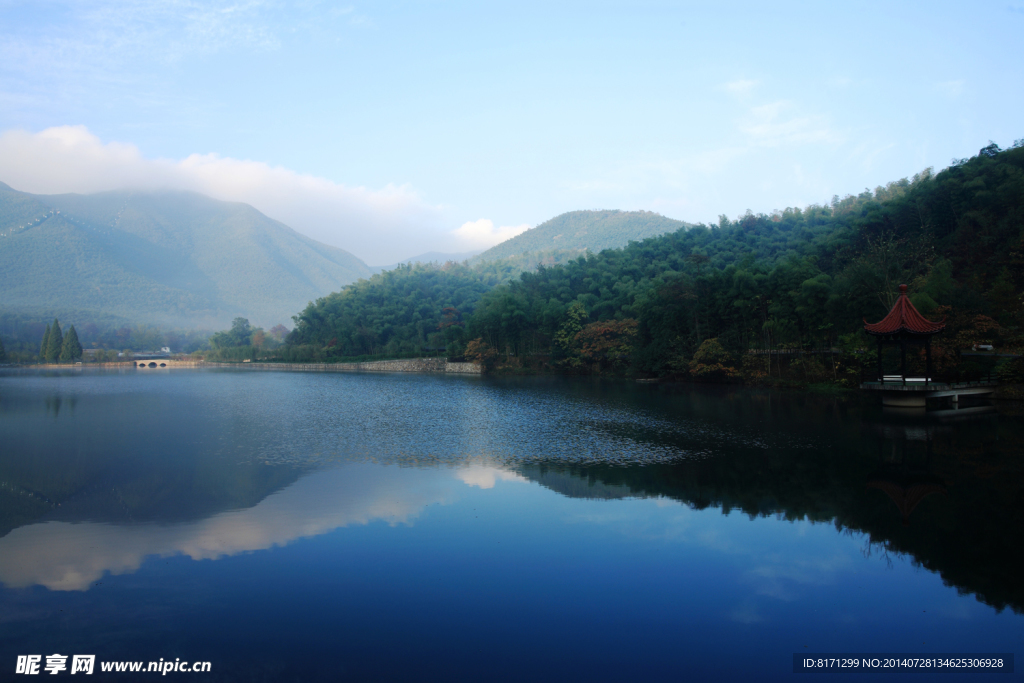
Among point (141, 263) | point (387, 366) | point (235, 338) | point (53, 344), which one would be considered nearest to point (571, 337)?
point (387, 366)

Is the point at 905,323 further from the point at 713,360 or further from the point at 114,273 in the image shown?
the point at 114,273

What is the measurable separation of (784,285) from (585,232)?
330 ft

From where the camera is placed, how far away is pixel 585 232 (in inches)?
5025

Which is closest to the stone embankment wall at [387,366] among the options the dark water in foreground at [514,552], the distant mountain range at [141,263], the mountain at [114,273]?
the dark water in foreground at [514,552]

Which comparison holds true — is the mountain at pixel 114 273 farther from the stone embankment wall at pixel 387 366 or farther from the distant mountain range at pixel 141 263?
the stone embankment wall at pixel 387 366

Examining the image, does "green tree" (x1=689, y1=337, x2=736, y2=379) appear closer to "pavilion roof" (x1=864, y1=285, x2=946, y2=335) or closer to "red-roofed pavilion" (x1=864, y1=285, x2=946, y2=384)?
"red-roofed pavilion" (x1=864, y1=285, x2=946, y2=384)

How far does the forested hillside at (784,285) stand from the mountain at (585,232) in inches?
2250

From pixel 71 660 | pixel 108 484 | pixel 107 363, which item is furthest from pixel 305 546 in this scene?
pixel 107 363

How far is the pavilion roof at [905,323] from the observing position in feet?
60.3

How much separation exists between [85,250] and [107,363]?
313ft

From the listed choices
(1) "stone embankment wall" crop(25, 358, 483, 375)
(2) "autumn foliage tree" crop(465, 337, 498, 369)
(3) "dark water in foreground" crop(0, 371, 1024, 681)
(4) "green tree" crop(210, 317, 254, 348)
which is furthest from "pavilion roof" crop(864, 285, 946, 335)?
(4) "green tree" crop(210, 317, 254, 348)

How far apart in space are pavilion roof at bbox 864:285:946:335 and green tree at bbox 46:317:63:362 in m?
A: 90.6

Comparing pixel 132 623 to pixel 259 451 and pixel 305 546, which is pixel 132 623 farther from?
pixel 259 451

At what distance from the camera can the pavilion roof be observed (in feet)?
60.3
